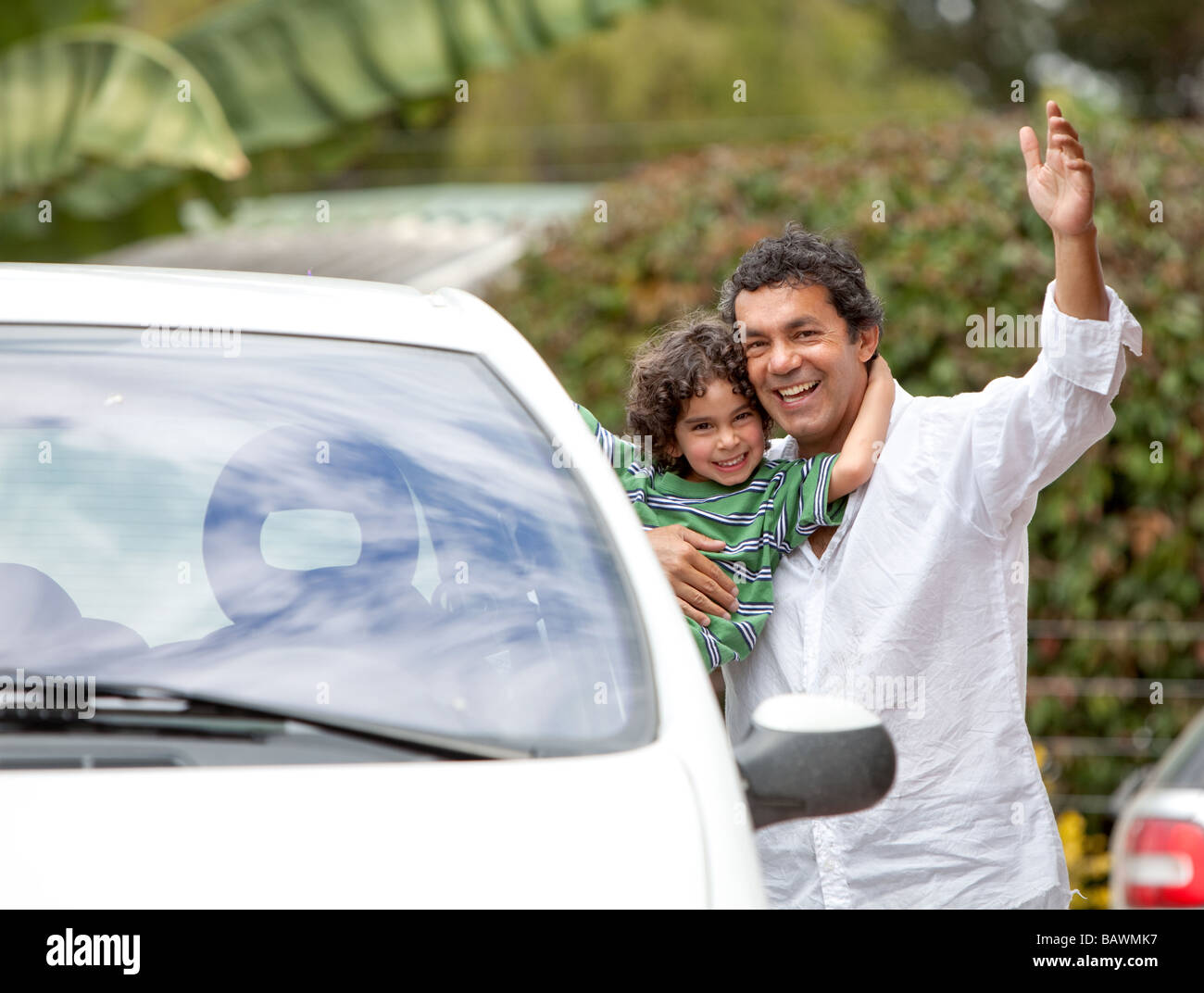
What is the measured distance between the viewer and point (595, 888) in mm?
1746

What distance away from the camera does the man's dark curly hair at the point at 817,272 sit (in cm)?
288

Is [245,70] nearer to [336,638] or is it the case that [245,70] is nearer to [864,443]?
[864,443]

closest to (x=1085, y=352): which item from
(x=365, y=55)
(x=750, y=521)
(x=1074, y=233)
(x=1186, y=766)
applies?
(x=1074, y=233)

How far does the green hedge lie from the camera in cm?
628

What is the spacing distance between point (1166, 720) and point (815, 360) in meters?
4.33

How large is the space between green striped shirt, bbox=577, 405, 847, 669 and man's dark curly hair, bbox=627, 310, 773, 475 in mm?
87

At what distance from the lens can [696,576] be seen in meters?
2.75

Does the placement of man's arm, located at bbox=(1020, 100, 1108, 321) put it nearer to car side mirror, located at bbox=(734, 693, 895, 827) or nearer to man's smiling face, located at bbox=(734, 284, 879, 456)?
man's smiling face, located at bbox=(734, 284, 879, 456)

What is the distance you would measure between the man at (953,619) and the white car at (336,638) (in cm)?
60

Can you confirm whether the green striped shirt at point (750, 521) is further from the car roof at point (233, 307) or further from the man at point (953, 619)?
the car roof at point (233, 307)

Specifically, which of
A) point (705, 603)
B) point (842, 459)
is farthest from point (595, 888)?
point (842, 459)

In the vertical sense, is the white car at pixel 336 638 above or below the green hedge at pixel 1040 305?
below

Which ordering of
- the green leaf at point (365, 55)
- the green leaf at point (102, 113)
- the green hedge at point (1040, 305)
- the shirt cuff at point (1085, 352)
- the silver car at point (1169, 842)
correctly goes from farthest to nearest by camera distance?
the green leaf at point (365, 55) < the green leaf at point (102, 113) < the green hedge at point (1040, 305) < the silver car at point (1169, 842) < the shirt cuff at point (1085, 352)

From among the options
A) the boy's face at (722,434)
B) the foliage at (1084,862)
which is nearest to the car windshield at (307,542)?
the boy's face at (722,434)
